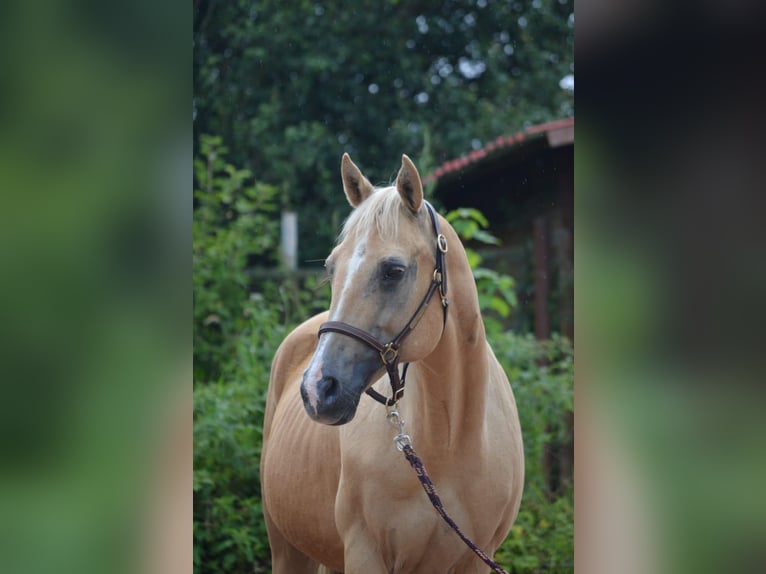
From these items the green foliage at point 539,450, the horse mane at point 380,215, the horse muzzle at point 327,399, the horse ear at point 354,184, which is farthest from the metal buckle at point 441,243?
the green foliage at point 539,450

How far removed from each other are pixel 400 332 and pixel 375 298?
0.11 metres

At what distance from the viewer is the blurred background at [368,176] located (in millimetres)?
5098
